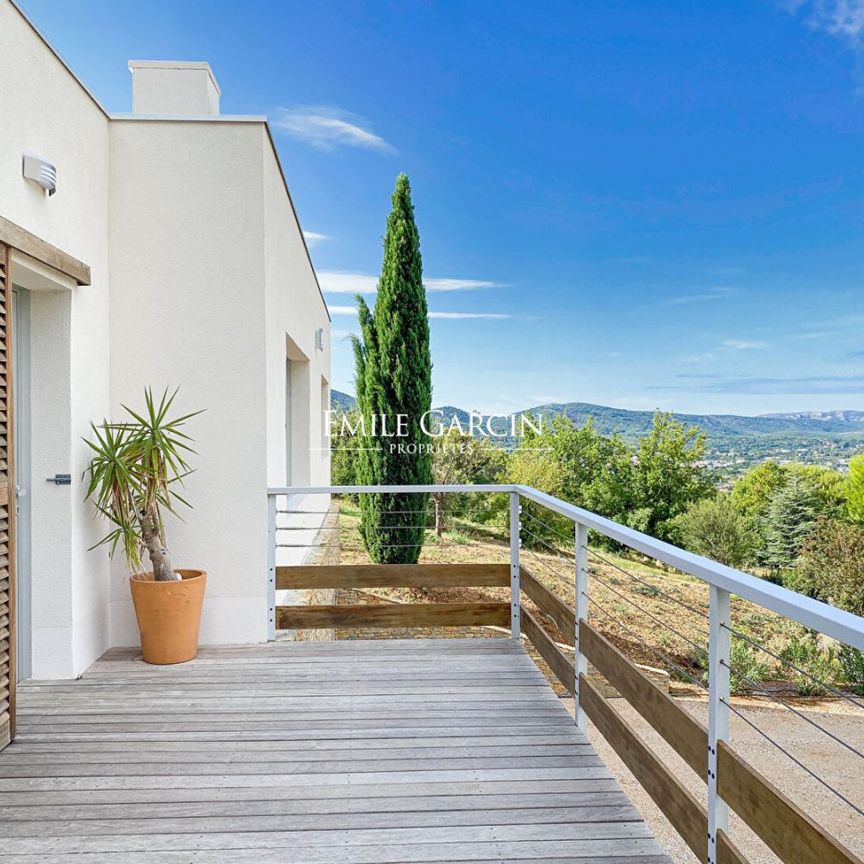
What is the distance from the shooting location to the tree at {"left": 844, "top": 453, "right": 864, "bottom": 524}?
728 inches

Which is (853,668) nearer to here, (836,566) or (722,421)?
(836,566)

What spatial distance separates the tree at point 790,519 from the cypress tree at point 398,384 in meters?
11.9

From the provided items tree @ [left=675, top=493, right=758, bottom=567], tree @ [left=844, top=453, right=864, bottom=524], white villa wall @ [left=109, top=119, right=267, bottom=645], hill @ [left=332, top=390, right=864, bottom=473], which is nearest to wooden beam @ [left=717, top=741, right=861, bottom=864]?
white villa wall @ [left=109, top=119, right=267, bottom=645]

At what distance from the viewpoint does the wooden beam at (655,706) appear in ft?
6.00

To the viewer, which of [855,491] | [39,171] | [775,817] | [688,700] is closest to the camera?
[775,817]

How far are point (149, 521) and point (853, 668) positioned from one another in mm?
11535

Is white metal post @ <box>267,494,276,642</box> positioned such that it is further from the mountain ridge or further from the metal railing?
the mountain ridge

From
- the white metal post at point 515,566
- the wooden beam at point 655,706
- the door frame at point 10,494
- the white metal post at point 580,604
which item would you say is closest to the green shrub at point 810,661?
the white metal post at point 515,566

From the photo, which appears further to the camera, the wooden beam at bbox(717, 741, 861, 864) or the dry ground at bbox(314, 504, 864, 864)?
the dry ground at bbox(314, 504, 864, 864)

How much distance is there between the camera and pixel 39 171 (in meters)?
3.22

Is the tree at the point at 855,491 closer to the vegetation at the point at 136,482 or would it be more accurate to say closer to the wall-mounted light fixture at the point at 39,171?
the vegetation at the point at 136,482

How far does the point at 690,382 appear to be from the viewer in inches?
1074

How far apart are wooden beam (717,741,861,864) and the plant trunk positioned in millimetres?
3075

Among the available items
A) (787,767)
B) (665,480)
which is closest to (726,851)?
(787,767)
